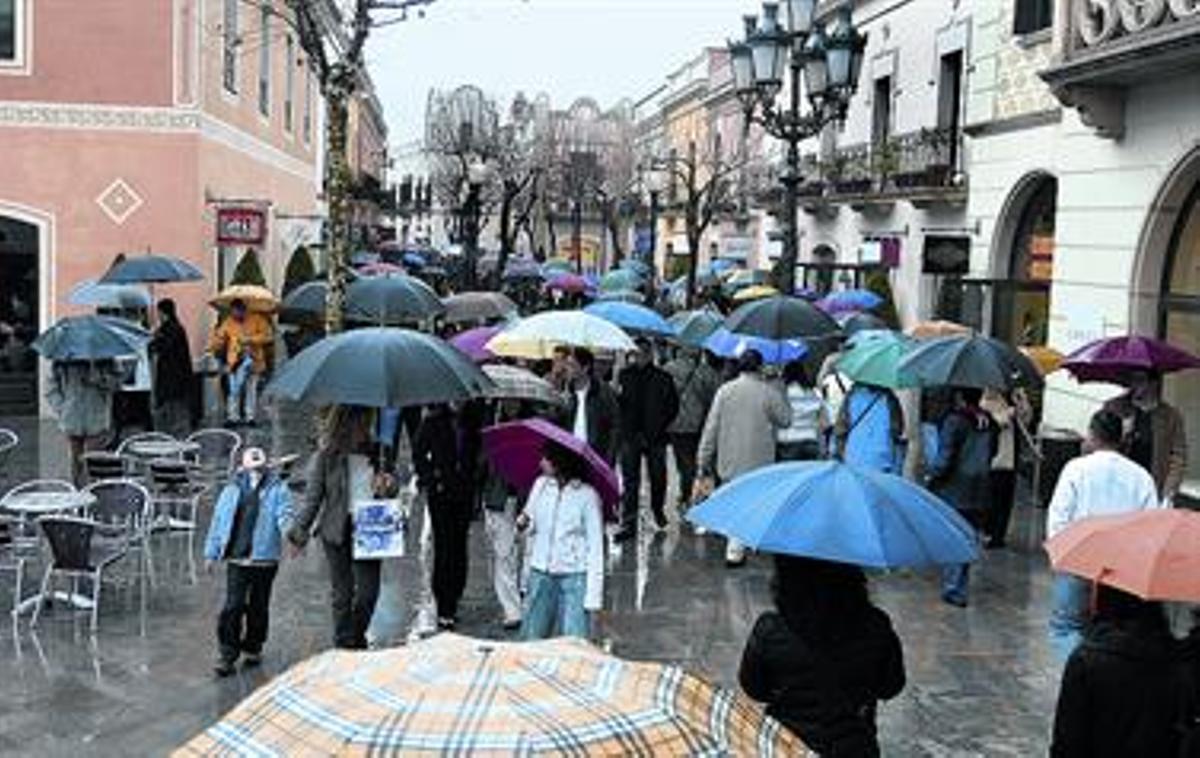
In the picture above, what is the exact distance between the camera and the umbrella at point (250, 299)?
20.2 m

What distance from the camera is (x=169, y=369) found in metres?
18.8

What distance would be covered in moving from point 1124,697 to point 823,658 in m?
1.00

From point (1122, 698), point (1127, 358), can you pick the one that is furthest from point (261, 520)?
point (1127, 358)

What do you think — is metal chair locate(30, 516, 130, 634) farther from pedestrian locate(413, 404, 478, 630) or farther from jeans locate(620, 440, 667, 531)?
jeans locate(620, 440, 667, 531)

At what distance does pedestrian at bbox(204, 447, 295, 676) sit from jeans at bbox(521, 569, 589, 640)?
1.63 m

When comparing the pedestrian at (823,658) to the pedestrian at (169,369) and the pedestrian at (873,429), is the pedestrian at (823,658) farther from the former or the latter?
the pedestrian at (169,369)

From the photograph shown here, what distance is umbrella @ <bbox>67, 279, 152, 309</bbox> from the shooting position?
18203 millimetres

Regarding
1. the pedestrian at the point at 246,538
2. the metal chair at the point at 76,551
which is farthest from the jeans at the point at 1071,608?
the metal chair at the point at 76,551

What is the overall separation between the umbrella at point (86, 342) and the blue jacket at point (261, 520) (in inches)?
189

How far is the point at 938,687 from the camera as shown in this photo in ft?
30.8

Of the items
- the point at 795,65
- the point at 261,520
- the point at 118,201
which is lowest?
the point at 261,520

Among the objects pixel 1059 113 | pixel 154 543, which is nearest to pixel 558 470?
pixel 154 543

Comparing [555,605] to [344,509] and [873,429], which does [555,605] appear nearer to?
[344,509]

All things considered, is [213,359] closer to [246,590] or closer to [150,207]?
[150,207]
